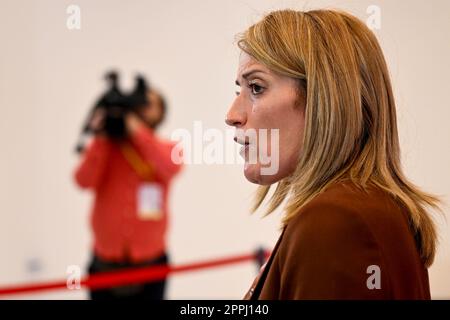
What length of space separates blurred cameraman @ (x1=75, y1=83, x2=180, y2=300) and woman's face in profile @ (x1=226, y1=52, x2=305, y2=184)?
2274 mm

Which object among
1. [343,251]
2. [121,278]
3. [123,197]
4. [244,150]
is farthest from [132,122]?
[343,251]

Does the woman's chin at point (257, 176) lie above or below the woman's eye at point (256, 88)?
below

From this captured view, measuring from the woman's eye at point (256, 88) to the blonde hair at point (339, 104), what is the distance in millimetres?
51

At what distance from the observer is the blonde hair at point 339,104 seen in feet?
3.25

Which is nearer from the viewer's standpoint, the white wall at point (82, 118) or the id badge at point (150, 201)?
the id badge at point (150, 201)

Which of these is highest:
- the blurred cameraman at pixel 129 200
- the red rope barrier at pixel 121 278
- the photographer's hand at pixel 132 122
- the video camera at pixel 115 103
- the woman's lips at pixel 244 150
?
the video camera at pixel 115 103

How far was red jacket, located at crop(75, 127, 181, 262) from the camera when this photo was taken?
132 inches

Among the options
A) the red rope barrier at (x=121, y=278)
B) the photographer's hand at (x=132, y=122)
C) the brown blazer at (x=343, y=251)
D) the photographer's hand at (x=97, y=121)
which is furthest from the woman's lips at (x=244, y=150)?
the photographer's hand at (x=97, y=121)

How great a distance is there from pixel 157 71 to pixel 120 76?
221mm

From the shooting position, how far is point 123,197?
3.35 m

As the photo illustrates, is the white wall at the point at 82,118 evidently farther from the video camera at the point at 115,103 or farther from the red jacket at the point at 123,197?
the red jacket at the point at 123,197

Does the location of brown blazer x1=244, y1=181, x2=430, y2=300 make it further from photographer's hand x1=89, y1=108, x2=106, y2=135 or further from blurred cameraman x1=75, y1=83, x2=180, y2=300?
photographer's hand x1=89, y1=108, x2=106, y2=135

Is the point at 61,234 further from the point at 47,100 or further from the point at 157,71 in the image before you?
the point at 157,71

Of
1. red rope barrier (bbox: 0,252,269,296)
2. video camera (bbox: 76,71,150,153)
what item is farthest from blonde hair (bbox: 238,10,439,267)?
video camera (bbox: 76,71,150,153)
